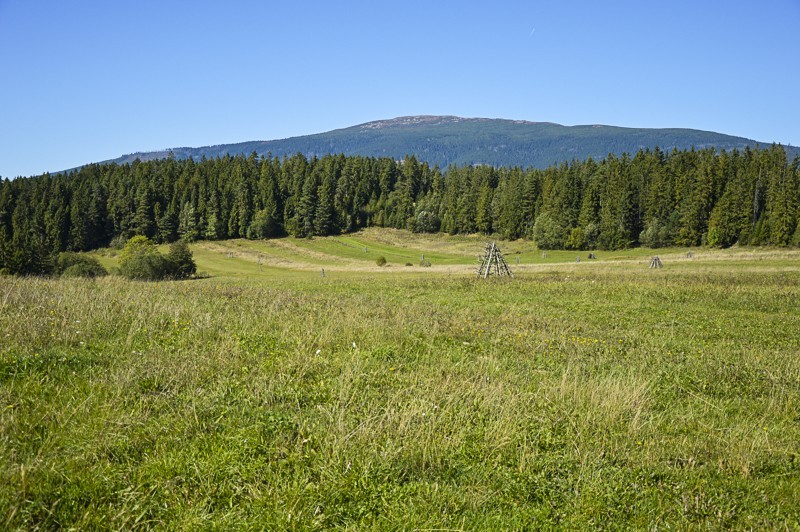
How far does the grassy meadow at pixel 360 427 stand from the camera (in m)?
4.49

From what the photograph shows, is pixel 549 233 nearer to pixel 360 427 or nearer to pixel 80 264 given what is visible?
pixel 80 264

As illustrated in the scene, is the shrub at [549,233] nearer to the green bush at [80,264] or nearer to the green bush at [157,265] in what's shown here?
the green bush at [157,265]

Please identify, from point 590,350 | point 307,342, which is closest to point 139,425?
point 307,342

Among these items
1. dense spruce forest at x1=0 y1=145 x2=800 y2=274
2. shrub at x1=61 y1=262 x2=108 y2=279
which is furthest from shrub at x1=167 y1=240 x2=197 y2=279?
dense spruce forest at x1=0 y1=145 x2=800 y2=274

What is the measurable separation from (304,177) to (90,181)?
153ft

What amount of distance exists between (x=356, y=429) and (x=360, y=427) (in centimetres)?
6

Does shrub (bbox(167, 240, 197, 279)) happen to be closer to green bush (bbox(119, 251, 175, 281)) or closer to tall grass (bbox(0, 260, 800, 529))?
green bush (bbox(119, 251, 175, 281))

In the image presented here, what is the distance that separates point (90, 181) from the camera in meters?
116

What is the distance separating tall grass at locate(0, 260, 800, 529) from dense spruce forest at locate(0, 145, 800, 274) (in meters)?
79.2

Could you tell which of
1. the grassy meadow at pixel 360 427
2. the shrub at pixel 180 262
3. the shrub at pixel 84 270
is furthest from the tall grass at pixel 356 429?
the shrub at pixel 180 262

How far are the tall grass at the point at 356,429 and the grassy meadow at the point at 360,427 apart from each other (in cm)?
3

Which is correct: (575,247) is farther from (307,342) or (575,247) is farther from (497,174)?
(307,342)

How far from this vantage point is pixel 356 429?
563cm

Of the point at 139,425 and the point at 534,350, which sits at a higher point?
the point at 139,425
